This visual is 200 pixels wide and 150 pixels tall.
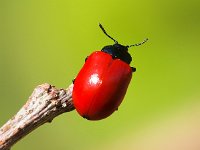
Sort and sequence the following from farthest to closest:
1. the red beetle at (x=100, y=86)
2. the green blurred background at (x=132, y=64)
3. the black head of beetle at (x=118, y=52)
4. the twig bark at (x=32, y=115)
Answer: the green blurred background at (x=132, y=64)
the black head of beetle at (x=118, y=52)
the red beetle at (x=100, y=86)
the twig bark at (x=32, y=115)

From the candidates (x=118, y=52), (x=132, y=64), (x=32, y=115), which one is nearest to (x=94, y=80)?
(x=118, y=52)

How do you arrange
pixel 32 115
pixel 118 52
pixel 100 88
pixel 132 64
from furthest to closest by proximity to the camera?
1. pixel 132 64
2. pixel 118 52
3. pixel 100 88
4. pixel 32 115

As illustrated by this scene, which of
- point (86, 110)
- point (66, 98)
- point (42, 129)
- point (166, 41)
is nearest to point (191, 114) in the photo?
point (166, 41)

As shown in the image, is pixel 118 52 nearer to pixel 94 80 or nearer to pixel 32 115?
pixel 94 80

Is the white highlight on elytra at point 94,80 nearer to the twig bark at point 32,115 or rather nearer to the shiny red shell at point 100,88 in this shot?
the shiny red shell at point 100,88

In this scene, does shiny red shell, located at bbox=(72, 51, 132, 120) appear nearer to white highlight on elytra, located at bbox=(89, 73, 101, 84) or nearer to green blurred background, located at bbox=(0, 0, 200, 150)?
white highlight on elytra, located at bbox=(89, 73, 101, 84)

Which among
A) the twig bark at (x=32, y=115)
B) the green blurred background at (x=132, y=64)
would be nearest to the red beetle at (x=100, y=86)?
the twig bark at (x=32, y=115)

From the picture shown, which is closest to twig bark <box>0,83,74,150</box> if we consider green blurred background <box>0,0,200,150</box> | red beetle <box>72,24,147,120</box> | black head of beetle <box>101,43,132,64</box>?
red beetle <box>72,24,147,120</box>
